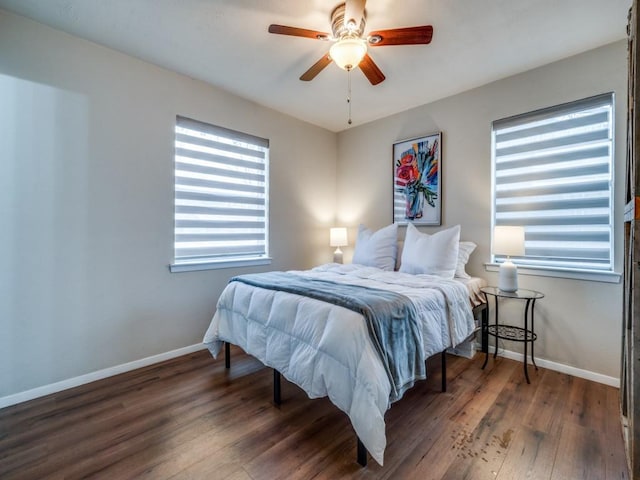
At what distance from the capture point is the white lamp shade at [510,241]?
2.38 m

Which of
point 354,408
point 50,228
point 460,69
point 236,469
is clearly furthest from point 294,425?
point 460,69

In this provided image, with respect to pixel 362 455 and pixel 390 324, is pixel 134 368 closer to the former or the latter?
pixel 362 455

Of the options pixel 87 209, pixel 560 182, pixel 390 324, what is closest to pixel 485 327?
pixel 560 182

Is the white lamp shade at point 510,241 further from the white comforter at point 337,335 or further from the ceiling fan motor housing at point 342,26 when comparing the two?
the ceiling fan motor housing at point 342,26

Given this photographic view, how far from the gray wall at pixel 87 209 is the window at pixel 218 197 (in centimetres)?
11

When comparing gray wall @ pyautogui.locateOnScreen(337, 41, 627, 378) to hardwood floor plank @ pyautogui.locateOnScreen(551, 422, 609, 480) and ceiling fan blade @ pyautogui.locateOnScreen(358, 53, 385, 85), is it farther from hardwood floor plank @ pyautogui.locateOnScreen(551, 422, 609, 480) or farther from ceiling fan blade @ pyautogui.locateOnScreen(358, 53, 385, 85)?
ceiling fan blade @ pyautogui.locateOnScreen(358, 53, 385, 85)

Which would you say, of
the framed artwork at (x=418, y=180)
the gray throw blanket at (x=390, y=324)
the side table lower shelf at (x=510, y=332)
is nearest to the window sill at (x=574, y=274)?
the side table lower shelf at (x=510, y=332)

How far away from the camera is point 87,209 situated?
2.28 meters

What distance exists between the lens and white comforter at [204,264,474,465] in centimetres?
141

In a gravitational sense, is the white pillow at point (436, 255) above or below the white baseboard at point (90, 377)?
above

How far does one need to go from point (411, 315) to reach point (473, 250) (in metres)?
1.59

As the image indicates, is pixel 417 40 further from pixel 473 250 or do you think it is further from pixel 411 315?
pixel 473 250

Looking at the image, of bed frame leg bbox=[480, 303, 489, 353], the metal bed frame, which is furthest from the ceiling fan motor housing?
bed frame leg bbox=[480, 303, 489, 353]

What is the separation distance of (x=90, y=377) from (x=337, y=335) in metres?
2.12
